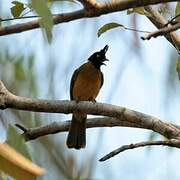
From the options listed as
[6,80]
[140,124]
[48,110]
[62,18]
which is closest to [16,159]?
Result: [62,18]

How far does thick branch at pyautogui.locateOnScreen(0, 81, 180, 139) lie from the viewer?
4.83 ft

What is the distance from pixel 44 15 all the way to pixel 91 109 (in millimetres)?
1044

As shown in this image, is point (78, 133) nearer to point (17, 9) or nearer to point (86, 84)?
point (86, 84)

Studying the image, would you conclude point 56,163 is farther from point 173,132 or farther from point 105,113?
point 173,132

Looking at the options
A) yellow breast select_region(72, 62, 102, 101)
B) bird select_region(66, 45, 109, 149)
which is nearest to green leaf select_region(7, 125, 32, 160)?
bird select_region(66, 45, 109, 149)

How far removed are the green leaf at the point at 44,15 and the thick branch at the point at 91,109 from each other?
0.87 metres

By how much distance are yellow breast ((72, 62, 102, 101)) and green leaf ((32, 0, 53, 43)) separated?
2.77m

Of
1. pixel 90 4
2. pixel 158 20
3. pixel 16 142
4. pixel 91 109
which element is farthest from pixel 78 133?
pixel 16 142

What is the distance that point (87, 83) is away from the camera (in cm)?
360

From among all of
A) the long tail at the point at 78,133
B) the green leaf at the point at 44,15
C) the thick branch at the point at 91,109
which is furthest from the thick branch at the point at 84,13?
the long tail at the point at 78,133

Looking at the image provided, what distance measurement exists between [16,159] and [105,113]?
105 cm

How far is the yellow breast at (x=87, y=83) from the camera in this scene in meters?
3.49

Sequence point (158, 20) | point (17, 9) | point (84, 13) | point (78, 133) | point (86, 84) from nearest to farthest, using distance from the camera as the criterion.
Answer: point (84, 13) < point (17, 9) < point (158, 20) < point (78, 133) < point (86, 84)

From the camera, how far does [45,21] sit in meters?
0.61
